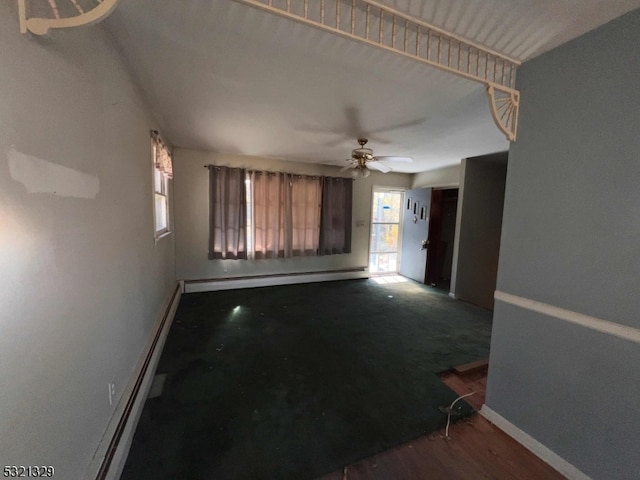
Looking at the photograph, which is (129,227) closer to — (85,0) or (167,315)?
(85,0)

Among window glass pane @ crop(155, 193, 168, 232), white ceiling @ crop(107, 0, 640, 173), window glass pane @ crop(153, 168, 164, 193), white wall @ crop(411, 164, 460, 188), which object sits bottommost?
window glass pane @ crop(155, 193, 168, 232)

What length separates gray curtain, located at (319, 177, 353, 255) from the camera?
4535 millimetres

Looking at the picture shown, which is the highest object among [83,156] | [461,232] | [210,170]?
[210,170]

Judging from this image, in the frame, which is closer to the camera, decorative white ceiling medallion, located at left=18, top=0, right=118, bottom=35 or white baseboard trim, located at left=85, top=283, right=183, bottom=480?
decorative white ceiling medallion, located at left=18, top=0, right=118, bottom=35

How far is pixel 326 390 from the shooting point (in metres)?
1.81

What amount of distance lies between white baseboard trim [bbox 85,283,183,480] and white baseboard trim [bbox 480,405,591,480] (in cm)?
212

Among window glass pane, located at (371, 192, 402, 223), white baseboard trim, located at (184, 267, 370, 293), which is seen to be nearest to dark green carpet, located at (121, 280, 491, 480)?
white baseboard trim, located at (184, 267, 370, 293)

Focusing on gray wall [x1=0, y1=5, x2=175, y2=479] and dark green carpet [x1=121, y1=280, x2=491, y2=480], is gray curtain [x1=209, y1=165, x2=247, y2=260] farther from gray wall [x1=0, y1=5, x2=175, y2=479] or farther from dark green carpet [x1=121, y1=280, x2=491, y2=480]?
gray wall [x1=0, y1=5, x2=175, y2=479]

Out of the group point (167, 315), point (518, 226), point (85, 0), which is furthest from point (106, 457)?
point (518, 226)

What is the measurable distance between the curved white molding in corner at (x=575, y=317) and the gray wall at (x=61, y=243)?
217 cm

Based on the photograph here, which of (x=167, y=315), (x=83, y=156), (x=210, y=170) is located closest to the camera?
(x=83, y=156)

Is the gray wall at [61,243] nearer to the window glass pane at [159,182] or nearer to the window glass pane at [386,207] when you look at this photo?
the window glass pane at [159,182]

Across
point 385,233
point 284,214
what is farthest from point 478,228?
point 284,214

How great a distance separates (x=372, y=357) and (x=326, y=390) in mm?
618
